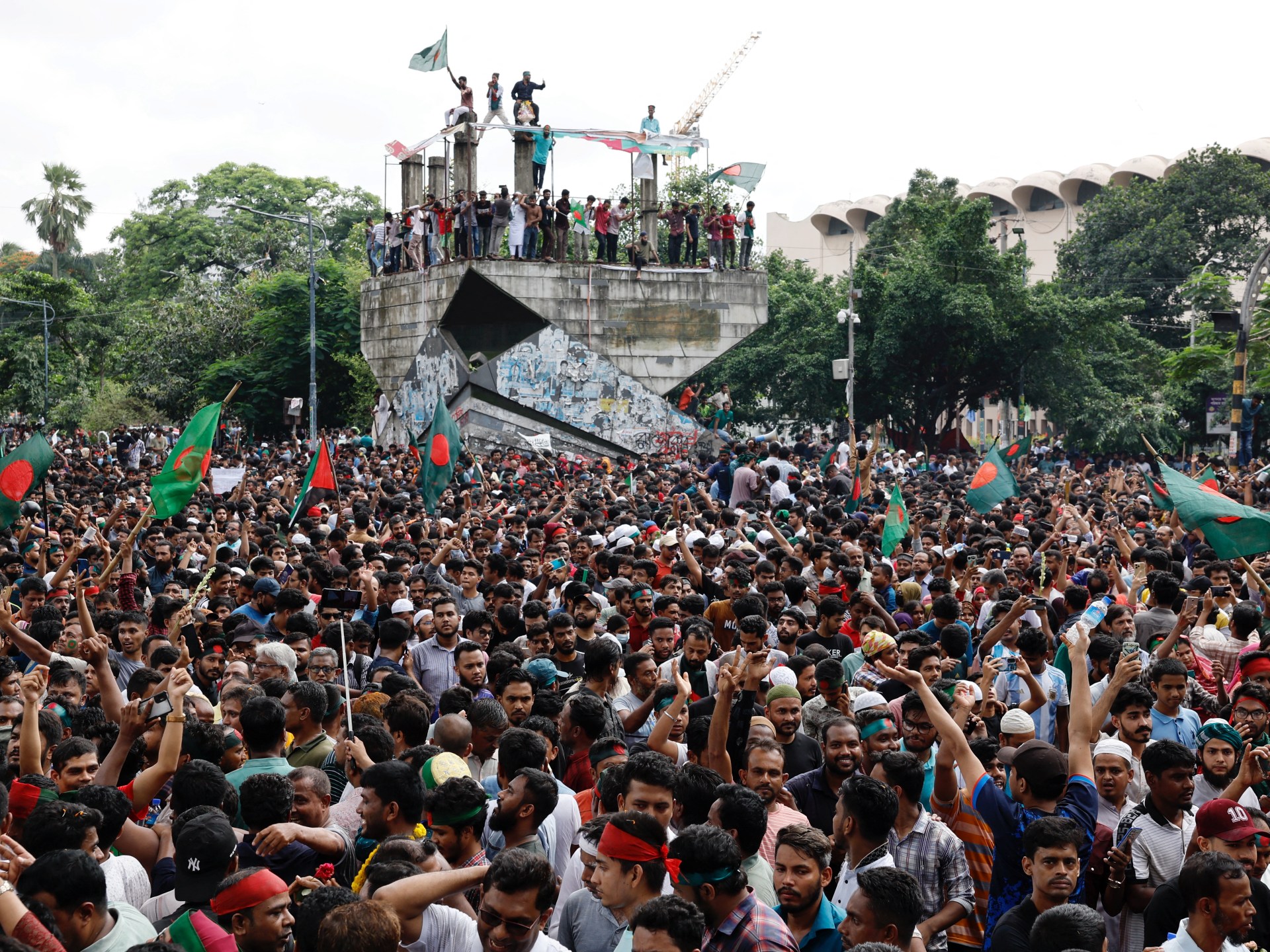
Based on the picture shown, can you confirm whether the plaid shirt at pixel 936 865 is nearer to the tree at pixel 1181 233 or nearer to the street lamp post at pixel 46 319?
the street lamp post at pixel 46 319

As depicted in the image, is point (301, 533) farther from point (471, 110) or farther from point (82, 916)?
point (471, 110)

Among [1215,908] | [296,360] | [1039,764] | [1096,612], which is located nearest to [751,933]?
[1215,908]

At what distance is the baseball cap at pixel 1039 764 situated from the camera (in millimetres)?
4742

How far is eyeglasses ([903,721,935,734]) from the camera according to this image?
5.62 meters

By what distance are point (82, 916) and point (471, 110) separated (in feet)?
86.5

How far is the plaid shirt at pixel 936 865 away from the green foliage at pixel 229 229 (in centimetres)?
5657

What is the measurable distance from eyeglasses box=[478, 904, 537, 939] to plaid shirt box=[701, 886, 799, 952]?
51cm

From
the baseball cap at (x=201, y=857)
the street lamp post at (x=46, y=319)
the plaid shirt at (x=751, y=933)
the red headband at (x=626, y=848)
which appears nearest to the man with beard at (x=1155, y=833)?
the plaid shirt at (x=751, y=933)

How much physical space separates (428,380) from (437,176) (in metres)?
5.43

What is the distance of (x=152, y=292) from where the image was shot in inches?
2409

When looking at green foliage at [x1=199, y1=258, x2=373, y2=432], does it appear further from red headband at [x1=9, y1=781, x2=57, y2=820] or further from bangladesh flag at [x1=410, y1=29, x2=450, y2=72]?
red headband at [x1=9, y1=781, x2=57, y2=820]

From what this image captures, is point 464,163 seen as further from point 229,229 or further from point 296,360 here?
point 229,229

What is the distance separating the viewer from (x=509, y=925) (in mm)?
3766

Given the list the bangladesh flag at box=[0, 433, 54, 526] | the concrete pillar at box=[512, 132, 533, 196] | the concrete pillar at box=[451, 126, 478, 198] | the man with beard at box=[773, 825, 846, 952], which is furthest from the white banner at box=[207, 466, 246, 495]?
the man with beard at box=[773, 825, 846, 952]
